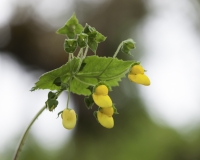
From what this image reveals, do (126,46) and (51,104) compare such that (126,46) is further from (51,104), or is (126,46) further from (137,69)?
(51,104)

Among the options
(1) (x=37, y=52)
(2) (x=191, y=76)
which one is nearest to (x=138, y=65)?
(1) (x=37, y=52)

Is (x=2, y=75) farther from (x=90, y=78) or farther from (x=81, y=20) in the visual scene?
(x=90, y=78)

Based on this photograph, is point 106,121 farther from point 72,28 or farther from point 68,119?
point 72,28

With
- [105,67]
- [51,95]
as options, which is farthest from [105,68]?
[51,95]

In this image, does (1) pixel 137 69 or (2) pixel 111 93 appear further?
(2) pixel 111 93

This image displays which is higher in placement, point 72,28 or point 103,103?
point 72,28
